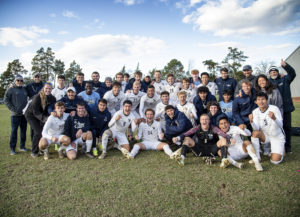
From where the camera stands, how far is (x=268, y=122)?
482 cm

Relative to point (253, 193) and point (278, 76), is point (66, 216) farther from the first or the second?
point (278, 76)

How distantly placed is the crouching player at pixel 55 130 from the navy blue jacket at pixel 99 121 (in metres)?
0.88

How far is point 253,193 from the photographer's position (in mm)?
3191

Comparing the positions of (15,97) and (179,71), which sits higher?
(179,71)

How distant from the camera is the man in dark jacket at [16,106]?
18.6 ft

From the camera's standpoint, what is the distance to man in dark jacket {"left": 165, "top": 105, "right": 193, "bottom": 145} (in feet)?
18.1

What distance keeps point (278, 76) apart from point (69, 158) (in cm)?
685

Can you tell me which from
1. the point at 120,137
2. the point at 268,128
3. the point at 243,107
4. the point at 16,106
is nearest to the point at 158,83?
the point at 120,137

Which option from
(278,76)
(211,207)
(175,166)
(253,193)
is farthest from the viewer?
(278,76)

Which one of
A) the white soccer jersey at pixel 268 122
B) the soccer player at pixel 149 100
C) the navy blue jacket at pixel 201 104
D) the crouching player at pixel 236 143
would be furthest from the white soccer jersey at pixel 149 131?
the white soccer jersey at pixel 268 122

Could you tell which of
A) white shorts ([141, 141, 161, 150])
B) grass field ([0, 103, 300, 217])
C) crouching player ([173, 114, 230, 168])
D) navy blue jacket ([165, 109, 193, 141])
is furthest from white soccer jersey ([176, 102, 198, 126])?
grass field ([0, 103, 300, 217])

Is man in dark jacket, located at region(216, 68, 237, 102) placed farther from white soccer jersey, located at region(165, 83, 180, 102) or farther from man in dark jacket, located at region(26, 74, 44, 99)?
man in dark jacket, located at region(26, 74, 44, 99)

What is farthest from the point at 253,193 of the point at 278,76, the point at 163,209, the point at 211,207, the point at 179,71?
the point at 179,71

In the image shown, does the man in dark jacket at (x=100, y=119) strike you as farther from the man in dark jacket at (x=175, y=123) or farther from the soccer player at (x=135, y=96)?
the man in dark jacket at (x=175, y=123)
